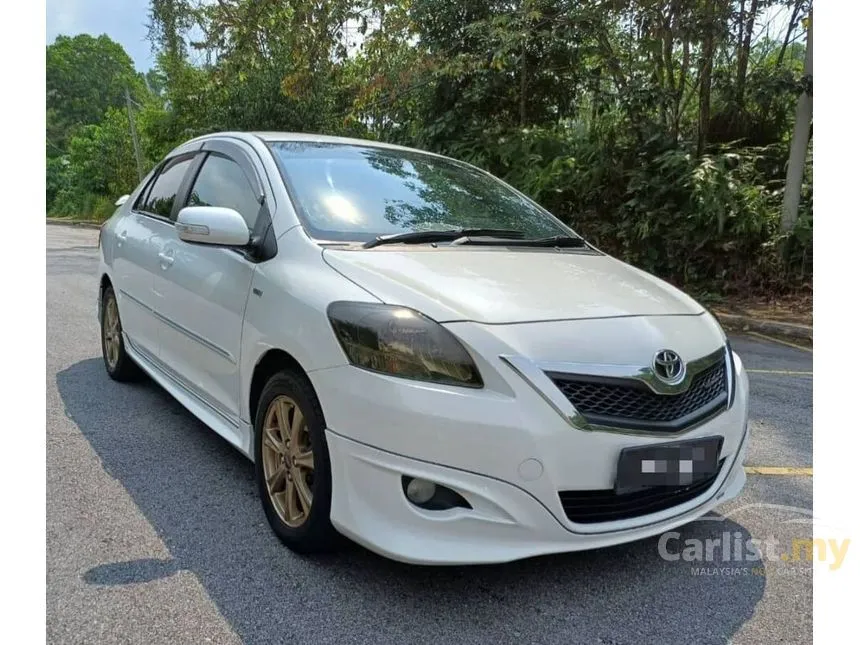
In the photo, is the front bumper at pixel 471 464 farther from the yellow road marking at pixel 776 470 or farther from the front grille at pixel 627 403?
the yellow road marking at pixel 776 470

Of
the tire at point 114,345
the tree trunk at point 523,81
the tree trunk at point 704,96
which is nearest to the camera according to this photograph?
the tire at point 114,345

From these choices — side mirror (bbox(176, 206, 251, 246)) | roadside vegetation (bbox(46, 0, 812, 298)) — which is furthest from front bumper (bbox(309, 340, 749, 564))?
roadside vegetation (bbox(46, 0, 812, 298))

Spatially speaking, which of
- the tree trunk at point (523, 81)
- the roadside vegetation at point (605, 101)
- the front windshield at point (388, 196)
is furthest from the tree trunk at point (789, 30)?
the front windshield at point (388, 196)

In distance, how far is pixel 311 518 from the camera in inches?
96.0

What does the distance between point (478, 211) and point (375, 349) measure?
4.68 ft

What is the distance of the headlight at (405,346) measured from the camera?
7.09 ft

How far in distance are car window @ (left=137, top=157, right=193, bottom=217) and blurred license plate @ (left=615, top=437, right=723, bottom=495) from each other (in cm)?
298

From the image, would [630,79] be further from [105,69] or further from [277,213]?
[105,69]

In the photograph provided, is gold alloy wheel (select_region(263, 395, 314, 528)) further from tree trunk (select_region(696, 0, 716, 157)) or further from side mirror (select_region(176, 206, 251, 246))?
tree trunk (select_region(696, 0, 716, 157))

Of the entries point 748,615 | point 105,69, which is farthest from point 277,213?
point 105,69

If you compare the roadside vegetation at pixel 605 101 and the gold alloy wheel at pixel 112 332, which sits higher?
the roadside vegetation at pixel 605 101

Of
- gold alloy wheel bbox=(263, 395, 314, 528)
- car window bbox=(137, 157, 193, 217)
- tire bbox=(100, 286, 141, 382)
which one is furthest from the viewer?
tire bbox=(100, 286, 141, 382)

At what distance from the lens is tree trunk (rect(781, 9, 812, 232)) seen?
872 centimetres

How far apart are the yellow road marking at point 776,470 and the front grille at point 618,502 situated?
132 centimetres
